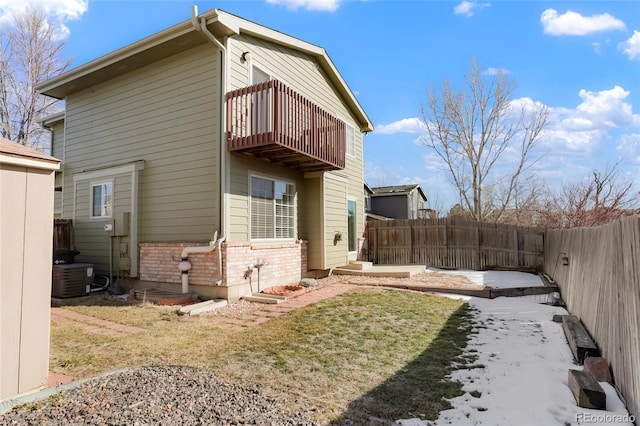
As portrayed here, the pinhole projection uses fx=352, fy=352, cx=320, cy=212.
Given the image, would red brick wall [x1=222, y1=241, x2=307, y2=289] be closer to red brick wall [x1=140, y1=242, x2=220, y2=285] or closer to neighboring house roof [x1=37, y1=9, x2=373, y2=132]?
red brick wall [x1=140, y1=242, x2=220, y2=285]

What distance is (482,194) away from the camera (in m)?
23.0

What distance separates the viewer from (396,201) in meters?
28.8

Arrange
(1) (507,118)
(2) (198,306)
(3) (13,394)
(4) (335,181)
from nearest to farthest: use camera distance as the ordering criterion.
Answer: (3) (13,394) < (2) (198,306) < (4) (335,181) < (1) (507,118)

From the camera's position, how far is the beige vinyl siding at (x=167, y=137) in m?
7.60

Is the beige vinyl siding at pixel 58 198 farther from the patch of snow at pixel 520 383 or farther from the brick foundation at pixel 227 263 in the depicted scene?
the patch of snow at pixel 520 383

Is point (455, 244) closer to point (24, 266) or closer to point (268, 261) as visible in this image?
point (268, 261)

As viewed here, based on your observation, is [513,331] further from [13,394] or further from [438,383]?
[13,394]

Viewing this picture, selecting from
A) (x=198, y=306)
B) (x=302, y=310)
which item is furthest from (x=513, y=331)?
(x=198, y=306)

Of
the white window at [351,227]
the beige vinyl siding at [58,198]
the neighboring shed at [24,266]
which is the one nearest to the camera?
the neighboring shed at [24,266]

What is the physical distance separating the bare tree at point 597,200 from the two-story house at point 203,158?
8.84 m

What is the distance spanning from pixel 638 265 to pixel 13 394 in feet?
16.7

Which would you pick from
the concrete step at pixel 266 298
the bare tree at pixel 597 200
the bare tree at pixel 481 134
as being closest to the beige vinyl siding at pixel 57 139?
the concrete step at pixel 266 298

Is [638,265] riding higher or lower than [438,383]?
higher

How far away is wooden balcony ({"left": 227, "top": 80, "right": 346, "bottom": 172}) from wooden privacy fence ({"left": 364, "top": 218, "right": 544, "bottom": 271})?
742 cm
